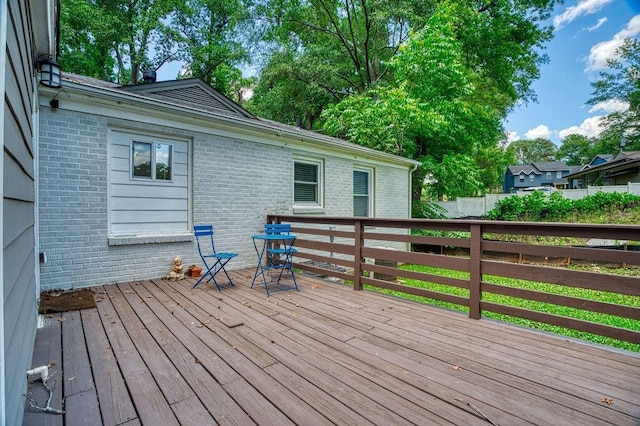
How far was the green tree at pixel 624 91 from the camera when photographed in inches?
877

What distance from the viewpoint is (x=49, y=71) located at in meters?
3.29

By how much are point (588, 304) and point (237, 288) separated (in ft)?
12.5

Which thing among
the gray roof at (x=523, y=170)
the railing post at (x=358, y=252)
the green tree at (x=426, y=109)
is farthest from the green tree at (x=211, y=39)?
the gray roof at (x=523, y=170)

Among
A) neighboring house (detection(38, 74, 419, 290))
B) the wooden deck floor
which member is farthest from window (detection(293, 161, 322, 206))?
the wooden deck floor

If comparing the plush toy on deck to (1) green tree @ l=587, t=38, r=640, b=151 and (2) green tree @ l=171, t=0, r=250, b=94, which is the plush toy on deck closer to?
(2) green tree @ l=171, t=0, r=250, b=94

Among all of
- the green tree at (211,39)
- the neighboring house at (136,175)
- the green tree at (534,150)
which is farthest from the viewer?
the green tree at (534,150)

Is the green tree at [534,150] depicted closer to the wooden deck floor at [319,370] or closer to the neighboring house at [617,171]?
A: the neighboring house at [617,171]

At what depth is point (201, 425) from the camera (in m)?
1.60

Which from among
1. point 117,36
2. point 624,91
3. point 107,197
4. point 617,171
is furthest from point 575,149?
→ point 107,197

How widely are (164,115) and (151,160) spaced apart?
27.5 inches

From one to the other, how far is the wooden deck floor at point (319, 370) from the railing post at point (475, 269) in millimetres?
140

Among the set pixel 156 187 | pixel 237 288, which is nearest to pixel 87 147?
pixel 156 187

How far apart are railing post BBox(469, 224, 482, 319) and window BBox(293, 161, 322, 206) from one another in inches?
168

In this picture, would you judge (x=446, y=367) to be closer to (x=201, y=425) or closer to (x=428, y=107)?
(x=201, y=425)
